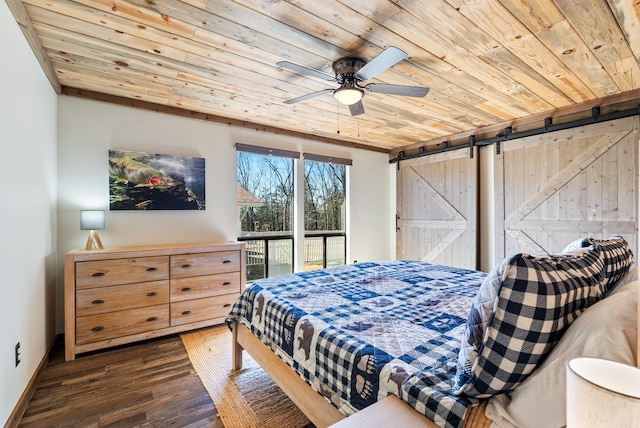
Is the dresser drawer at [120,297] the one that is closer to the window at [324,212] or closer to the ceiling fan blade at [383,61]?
the window at [324,212]

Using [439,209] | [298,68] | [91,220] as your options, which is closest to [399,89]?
[298,68]

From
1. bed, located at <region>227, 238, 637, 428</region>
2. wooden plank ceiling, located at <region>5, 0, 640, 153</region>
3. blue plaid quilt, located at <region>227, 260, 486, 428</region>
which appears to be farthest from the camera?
wooden plank ceiling, located at <region>5, 0, 640, 153</region>

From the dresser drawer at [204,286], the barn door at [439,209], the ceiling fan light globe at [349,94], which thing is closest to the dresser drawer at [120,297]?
the dresser drawer at [204,286]

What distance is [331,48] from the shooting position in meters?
2.18

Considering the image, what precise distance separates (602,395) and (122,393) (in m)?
2.67

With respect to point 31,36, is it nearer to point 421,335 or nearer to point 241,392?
point 241,392

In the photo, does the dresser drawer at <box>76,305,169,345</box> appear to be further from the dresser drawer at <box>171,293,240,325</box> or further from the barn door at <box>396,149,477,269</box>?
the barn door at <box>396,149,477,269</box>

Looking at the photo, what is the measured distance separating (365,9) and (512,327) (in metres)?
1.85

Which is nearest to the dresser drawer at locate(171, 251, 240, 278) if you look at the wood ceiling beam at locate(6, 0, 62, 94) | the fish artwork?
the fish artwork

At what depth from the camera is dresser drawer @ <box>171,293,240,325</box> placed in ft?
10.0

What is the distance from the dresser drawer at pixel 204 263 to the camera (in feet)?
10.0

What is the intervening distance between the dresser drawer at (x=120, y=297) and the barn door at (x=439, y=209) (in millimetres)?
3941

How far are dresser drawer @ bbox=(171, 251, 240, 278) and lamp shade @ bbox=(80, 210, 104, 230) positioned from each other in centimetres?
74

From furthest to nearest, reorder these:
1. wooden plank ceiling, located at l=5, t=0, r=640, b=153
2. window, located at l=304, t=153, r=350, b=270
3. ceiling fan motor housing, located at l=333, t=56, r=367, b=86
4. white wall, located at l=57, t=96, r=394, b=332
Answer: window, located at l=304, t=153, r=350, b=270 → white wall, located at l=57, t=96, r=394, b=332 → ceiling fan motor housing, located at l=333, t=56, r=367, b=86 → wooden plank ceiling, located at l=5, t=0, r=640, b=153
